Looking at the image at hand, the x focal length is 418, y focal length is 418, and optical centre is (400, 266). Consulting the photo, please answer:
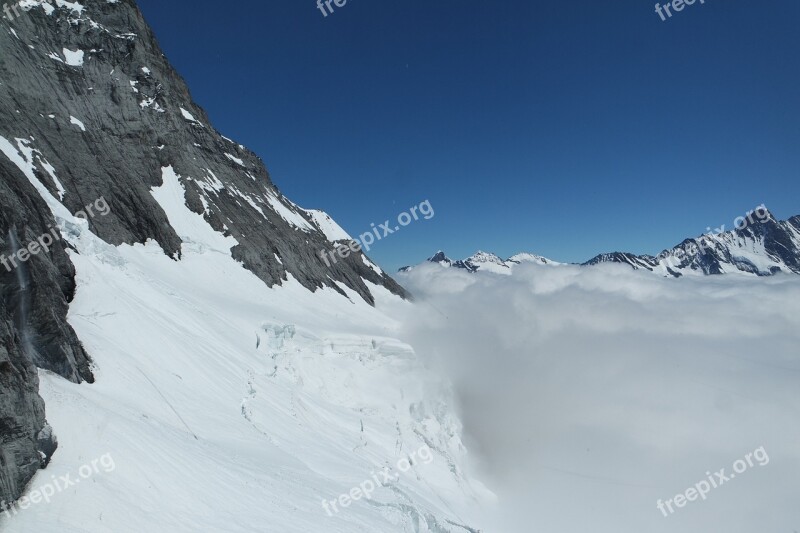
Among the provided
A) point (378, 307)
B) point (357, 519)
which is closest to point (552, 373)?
point (378, 307)

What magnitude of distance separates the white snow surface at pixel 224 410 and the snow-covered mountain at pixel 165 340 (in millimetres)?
92

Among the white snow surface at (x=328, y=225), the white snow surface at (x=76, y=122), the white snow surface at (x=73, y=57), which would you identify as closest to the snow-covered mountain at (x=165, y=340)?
the white snow surface at (x=73, y=57)

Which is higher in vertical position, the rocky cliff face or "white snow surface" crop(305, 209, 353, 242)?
"white snow surface" crop(305, 209, 353, 242)

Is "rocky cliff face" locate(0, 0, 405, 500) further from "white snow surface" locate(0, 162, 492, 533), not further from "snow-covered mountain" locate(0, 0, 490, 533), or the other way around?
"white snow surface" locate(0, 162, 492, 533)

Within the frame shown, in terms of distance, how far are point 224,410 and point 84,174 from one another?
26868mm

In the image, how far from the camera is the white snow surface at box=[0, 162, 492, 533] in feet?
33.9

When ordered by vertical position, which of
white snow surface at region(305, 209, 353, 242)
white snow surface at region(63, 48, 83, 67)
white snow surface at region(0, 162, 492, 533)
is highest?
white snow surface at region(305, 209, 353, 242)

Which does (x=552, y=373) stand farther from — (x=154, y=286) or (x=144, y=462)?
(x=144, y=462)

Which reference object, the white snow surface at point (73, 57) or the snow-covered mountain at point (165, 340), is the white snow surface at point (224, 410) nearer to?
the snow-covered mountain at point (165, 340)

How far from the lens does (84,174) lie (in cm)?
3312

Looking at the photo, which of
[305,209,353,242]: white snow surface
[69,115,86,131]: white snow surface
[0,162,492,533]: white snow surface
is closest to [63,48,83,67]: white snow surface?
[69,115,86,131]: white snow surface

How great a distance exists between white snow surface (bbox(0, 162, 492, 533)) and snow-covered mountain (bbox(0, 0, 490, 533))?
9 cm

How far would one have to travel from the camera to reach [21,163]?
1116 inches

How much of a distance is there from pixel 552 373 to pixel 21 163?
343 feet
